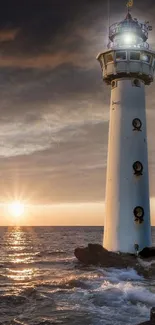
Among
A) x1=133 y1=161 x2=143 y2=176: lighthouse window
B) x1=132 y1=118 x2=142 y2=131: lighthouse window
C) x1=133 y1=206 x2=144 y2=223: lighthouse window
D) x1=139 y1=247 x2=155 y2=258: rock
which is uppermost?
x1=132 y1=118 x2=142 y2=131: lighthouse window

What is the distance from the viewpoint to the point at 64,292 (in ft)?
68.1

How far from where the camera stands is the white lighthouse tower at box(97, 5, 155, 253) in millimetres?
25781

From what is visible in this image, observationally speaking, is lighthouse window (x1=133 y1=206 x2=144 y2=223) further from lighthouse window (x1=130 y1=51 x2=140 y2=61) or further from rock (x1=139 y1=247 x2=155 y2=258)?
lighthouse window (x1=130 y1=51 x2=140 y2=61)

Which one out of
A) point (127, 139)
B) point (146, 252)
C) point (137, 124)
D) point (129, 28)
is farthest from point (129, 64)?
point (146, 252)

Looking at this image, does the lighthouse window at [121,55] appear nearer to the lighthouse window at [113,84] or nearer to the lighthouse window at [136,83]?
the lighthouse window at [113,84]

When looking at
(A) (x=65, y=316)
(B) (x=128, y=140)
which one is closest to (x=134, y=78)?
(B) (x=128, y=140)

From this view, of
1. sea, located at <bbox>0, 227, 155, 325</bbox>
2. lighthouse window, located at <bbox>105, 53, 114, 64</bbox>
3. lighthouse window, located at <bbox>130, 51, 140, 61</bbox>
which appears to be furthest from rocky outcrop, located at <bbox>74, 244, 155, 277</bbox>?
lighthouse window, located at <bbox>130, 51, 140, 61</bbox>

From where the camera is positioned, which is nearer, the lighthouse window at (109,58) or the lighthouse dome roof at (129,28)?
the lighthouse window at (109,58)

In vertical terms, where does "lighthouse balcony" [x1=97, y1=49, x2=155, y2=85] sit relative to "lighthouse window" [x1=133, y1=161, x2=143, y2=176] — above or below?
above

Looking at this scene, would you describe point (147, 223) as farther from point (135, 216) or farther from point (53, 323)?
point (53, 323)

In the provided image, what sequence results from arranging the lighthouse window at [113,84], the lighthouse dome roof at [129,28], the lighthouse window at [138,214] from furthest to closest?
the lighthouse dome roof at [129,28] → the lighthouse window at [113,84] → the lighthouse window at [138,214]

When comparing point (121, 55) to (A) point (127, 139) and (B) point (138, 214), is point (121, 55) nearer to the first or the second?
(A) point (127, 139)

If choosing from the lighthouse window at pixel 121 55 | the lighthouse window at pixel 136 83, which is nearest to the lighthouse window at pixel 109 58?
the lighthouse window at pixel 121 55

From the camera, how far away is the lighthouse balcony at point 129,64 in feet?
88.8
